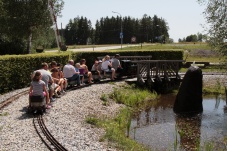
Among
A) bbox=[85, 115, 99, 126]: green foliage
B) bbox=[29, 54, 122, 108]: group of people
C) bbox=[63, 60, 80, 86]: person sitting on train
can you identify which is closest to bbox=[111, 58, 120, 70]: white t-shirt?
bbox=[29, 54, 122, 108]: group of people

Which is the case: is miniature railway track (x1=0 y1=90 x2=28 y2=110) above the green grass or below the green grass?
above

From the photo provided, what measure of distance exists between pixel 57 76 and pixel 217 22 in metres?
11.0

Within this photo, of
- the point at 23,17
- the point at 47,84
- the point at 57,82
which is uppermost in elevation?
the point at 23,17

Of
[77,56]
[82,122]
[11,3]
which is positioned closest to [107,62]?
[77,56]

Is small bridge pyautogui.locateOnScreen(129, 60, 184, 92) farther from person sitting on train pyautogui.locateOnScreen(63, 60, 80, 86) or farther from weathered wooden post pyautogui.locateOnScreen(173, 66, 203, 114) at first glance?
weathered wooden post pyautogui.locateOnScreen(173, 66, 203, 114)

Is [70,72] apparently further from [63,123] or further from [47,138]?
[47,138]

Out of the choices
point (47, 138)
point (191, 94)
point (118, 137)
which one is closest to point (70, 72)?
point (191, 94)

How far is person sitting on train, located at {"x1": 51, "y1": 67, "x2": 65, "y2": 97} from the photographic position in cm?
1487

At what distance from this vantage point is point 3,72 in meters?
16.3

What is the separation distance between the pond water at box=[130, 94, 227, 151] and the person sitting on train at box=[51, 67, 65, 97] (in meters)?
3.46

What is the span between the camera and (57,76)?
15195 millimetres

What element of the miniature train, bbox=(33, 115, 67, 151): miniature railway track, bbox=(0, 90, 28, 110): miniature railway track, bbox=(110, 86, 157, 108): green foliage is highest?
the miniature train

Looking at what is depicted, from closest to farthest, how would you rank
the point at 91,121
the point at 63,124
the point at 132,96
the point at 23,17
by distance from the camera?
the point at 63,124 → the point at 91,121 → the point at 132,96 → the point at 23,17

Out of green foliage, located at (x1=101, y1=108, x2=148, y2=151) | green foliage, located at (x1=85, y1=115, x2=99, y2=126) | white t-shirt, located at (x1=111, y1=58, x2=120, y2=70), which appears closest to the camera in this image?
green foliage, located at (x1=101, y1=108, x2=148, y2=151)
